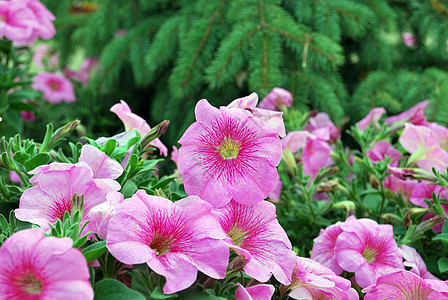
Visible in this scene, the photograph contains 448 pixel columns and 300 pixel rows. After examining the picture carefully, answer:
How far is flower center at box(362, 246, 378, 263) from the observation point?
821mm

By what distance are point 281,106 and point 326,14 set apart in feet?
1.78

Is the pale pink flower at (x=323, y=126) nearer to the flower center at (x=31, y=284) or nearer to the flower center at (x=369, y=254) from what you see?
the flower center at (x=369, y=254)

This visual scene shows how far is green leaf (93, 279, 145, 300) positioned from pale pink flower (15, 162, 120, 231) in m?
0.12

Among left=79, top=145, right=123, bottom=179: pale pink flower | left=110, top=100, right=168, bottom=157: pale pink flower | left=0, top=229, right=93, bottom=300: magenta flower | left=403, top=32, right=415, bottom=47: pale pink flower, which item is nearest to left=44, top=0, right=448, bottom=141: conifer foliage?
left=403, top=32, right=415, bottom=47: pale pink flower

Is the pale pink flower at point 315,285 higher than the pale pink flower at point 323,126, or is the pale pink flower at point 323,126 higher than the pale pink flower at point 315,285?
the pale pink flower at point 315,285

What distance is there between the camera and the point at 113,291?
0.53 m

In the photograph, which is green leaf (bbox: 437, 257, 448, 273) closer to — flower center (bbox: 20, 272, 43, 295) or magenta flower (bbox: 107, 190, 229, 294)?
magenta flower (bbox: 107, 190, 229, 294)

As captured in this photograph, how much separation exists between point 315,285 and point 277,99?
2.29ft

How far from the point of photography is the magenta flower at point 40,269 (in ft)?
1.51

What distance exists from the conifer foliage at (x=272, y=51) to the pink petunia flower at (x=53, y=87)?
119 millimetres

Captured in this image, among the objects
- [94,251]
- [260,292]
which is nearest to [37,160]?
[94,251]

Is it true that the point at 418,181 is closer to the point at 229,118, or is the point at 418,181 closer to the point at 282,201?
the point at 282,201

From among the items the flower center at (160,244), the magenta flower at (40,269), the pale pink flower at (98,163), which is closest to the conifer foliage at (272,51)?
the pale pink flower at (98,163)

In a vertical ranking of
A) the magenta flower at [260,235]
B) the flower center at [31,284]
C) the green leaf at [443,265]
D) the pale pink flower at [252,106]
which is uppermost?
the pale pink flower at [252,106]
